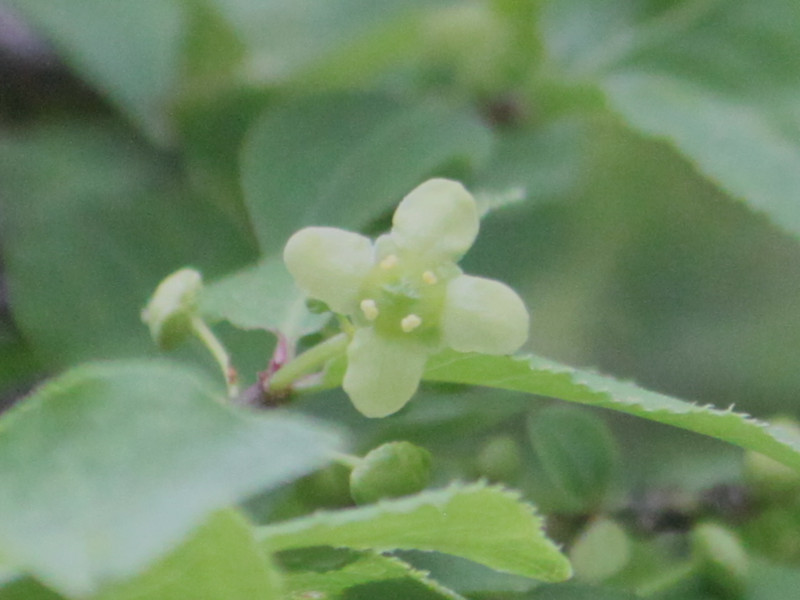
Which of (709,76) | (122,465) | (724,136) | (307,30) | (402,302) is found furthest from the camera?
(307,30)

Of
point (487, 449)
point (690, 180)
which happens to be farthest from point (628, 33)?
point (487, 449)

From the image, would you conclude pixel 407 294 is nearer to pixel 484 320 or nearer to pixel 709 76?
pixel 484 320

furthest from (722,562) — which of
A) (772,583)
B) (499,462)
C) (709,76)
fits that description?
(709,76)

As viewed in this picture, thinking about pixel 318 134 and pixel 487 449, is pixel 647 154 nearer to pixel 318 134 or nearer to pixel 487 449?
pixel 318 134

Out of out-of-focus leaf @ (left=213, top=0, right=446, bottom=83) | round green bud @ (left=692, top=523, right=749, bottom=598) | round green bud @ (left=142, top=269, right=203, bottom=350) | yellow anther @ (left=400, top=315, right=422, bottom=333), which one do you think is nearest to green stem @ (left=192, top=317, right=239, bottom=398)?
round green bud @ (left=142, top=269, right=203, bottom=350)

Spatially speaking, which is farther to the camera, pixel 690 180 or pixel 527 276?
pixel 690 180

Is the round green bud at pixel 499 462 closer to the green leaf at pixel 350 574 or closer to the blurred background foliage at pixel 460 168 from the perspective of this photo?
the blurred background foliage at pixel 460 168
